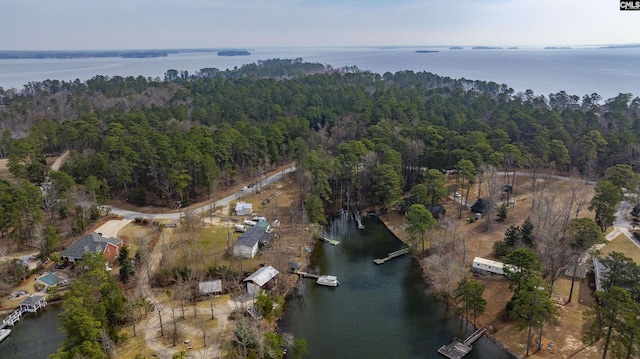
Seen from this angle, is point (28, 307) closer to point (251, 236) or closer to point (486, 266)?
point (251, 236)

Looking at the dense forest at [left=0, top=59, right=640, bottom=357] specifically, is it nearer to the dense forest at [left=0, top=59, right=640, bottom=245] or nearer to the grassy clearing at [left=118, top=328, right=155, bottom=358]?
the dense forest at [left=0, top=59, right=640, bottom=245]

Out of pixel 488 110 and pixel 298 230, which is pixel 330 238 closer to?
pixel 298 230

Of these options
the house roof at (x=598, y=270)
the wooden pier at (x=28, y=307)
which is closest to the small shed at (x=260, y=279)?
the wooden pier at (x=28, y=307)

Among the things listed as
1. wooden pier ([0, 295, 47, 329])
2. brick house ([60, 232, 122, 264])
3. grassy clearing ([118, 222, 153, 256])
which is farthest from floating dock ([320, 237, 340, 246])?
wooden pier ([0, 295, 47, 329])

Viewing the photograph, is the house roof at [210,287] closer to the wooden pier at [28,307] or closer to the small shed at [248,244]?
the small shed at [248,244]

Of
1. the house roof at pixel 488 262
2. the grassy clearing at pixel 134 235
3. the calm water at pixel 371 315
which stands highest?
the grassy clearing at pixel 134 235

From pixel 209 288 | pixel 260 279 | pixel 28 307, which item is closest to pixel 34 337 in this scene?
pixel 28 307
